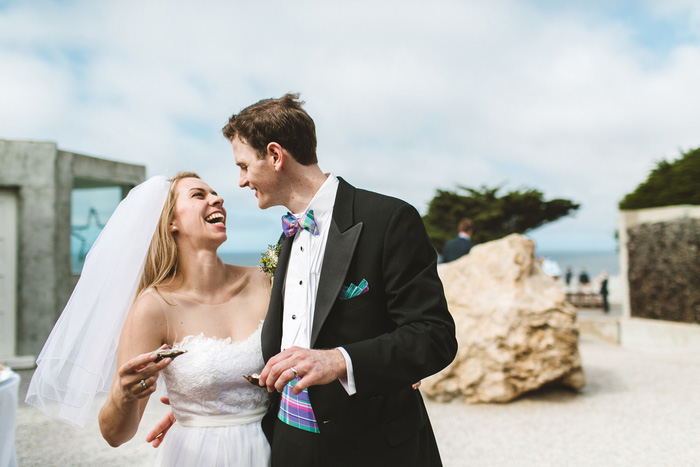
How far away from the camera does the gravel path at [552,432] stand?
5.21 meters

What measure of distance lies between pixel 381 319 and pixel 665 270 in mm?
10927

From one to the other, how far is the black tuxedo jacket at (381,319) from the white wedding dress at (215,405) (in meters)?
0.63

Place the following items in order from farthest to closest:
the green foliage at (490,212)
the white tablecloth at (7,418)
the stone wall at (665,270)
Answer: the green foliage at (490,212) < the stone wall at (665,270) < the white tablecloth at (7,418)

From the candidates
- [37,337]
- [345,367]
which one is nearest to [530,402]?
[345,367]

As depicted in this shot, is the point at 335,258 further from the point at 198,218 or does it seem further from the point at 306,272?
the point at 198,218

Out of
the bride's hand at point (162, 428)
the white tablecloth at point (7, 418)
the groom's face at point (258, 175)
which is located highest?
the groom's face at point (258, 175)

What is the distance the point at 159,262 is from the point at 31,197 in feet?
26.4

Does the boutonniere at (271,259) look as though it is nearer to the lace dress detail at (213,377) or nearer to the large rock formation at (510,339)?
the lace dress detail at (213,377)

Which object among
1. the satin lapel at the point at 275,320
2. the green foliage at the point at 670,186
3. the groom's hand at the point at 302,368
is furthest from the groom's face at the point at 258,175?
the green foliage at the point at 670,186

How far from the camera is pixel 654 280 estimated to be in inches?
440

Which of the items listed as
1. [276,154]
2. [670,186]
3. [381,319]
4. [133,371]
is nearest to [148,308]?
[133,371]

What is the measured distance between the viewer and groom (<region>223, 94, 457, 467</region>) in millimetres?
1750

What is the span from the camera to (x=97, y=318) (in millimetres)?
2682

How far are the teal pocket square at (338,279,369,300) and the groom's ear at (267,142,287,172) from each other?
23.3 inches
